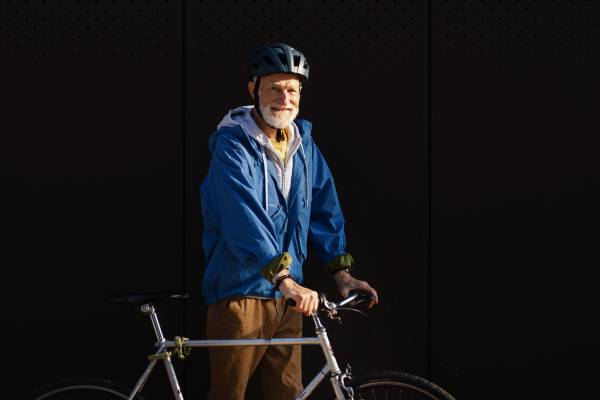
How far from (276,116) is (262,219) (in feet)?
1.77

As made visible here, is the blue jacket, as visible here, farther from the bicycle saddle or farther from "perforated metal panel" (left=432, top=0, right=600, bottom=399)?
"perforated metal panel" (left=432, top=0, right=600, bottom=399)

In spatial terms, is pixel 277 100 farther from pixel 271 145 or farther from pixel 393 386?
pixel 393 386

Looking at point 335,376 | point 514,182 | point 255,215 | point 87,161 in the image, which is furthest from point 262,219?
point 514,182

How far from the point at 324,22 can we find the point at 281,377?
2.19 metres

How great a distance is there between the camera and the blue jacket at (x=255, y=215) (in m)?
2.37

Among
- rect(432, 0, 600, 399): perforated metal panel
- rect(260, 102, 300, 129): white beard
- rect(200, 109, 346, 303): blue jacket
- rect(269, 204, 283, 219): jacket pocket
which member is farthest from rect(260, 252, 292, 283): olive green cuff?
rect(432, 0, 600, 399): perforated metal panel

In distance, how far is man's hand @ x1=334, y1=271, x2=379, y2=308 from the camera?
248cm

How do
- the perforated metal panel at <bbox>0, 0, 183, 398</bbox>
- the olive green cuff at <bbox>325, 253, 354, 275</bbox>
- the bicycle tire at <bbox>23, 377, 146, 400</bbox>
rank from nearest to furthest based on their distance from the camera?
the bicycle tire at <bbox>23, 377, 146, 400</bbox> → the olive green cuff at <bbox>325, 253, 354, 275</bbox> → the perforated metal panel at <bbox>0, 0, 183, 398</bbox>

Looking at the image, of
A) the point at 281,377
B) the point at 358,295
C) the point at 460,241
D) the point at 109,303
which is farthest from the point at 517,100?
the point at 109,303

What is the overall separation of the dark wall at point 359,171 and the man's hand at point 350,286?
0.76m

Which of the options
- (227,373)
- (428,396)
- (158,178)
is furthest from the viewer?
(158,178)

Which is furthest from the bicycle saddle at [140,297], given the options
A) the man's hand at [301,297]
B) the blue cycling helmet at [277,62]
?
the blue cycling helmet at [277,62]

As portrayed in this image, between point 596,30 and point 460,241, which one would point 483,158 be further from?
point 596,30

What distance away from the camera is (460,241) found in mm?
3467
